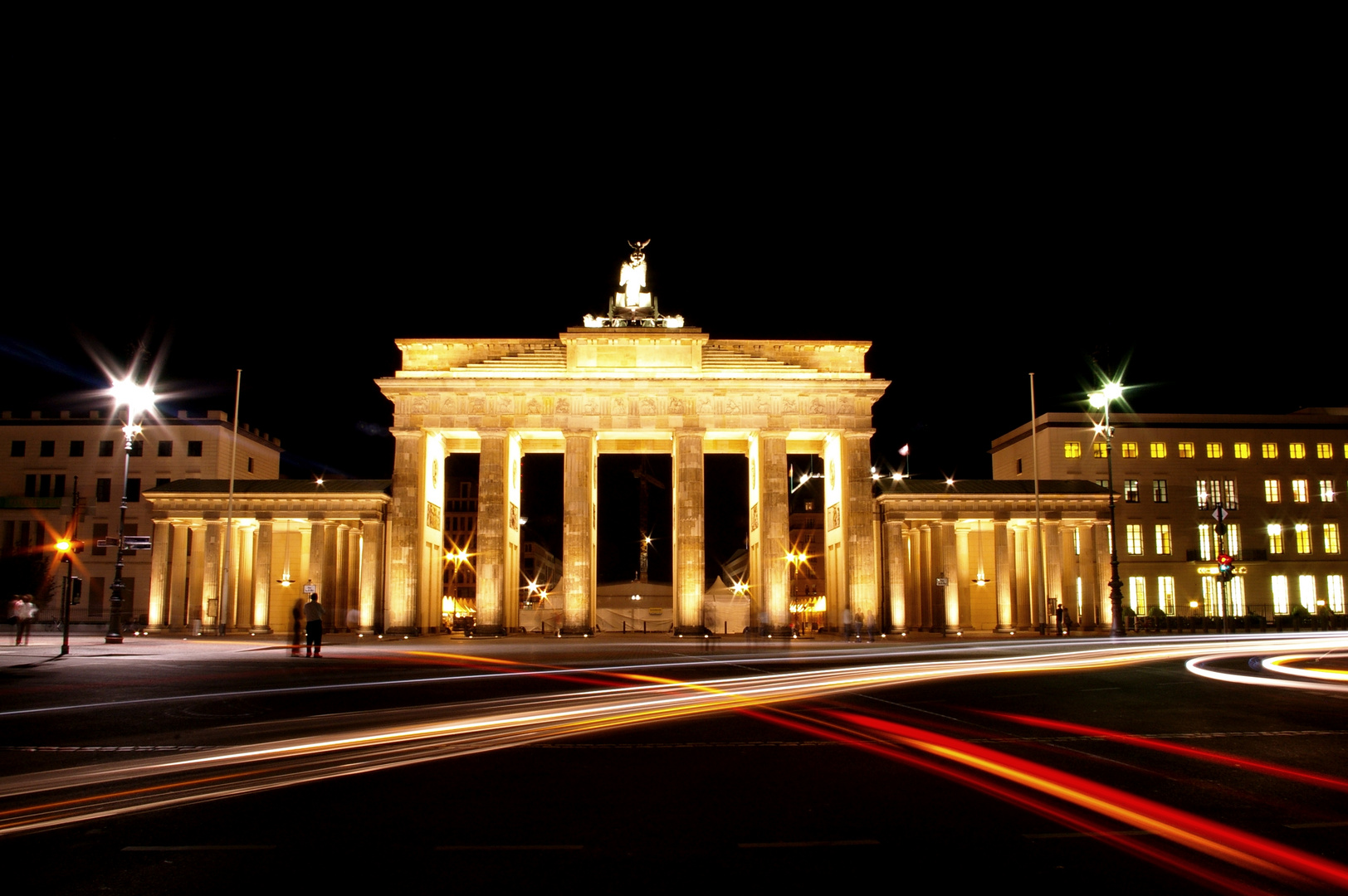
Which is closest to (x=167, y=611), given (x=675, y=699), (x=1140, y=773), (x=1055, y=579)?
(x=675, y=699)

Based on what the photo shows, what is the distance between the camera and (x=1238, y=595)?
68.2 meters

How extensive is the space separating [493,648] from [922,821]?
3087cm

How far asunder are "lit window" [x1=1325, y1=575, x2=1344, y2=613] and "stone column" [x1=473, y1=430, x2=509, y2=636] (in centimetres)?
5752

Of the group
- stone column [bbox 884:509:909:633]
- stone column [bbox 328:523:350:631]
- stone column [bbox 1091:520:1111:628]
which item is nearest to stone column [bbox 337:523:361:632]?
stone column [bbox 328:523:350:631]

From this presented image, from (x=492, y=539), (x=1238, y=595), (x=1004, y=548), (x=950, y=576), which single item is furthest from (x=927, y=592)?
(x=492, y=539)

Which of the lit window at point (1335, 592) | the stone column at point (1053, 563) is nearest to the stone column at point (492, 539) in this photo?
the stone column at point (1053, 563)

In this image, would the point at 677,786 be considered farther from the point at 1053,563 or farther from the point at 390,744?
the point at 1053,563

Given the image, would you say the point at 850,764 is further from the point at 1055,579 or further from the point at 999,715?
the point at 1055,579

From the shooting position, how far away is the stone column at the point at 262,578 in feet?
177

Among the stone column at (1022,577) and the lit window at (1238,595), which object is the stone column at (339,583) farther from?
the lit window at (1238,595)

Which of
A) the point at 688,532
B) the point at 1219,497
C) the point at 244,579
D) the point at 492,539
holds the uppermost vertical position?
the point at 1219,497

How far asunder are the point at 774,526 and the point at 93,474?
186 feet

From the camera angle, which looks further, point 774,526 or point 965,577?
point 965,577

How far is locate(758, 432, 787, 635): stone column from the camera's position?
5325 centimetres
